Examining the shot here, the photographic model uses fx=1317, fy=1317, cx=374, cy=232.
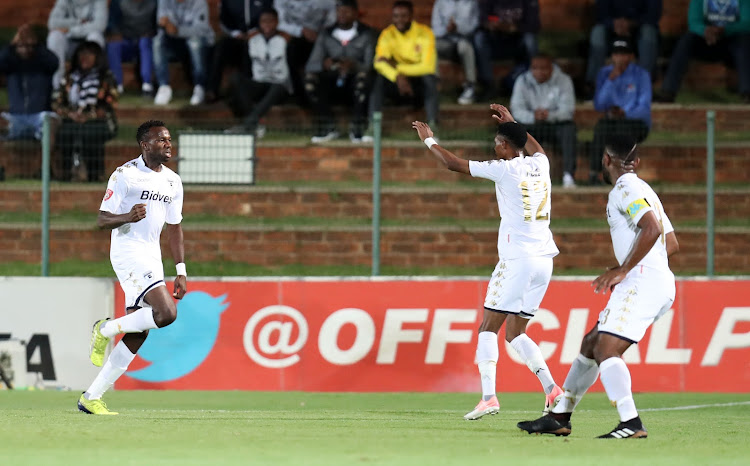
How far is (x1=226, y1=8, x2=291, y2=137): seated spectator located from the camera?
17.5 metres

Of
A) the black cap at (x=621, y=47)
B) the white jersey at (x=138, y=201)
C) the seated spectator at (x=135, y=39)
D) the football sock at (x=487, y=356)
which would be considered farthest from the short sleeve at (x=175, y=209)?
the seated spectator at (x=135, y=39)

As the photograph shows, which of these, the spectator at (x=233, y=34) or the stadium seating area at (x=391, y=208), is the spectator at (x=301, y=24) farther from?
the stadium seating area at (x=391, y=208)

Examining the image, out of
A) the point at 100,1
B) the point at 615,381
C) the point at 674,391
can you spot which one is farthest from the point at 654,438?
the point at 100,1

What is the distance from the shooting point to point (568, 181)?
15781 mm

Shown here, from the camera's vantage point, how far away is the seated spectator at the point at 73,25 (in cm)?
1870

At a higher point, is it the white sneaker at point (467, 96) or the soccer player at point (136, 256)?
the white sneaker at point (467, 96)

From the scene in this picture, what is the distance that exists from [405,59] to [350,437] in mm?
9661

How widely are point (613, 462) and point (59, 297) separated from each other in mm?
7811

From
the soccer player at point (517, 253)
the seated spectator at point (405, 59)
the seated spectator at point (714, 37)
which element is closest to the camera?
the soccer player at point (517, 253)

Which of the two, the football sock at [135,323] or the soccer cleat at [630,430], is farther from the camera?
the football sock at [135,323]

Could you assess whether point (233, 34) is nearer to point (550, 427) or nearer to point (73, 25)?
point (73, 25)

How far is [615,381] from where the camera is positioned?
27.1 feet

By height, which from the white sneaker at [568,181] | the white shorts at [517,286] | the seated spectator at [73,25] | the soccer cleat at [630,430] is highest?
the seated spectator at [73,25]

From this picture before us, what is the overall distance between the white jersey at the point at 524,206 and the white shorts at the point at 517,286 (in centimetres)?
7
